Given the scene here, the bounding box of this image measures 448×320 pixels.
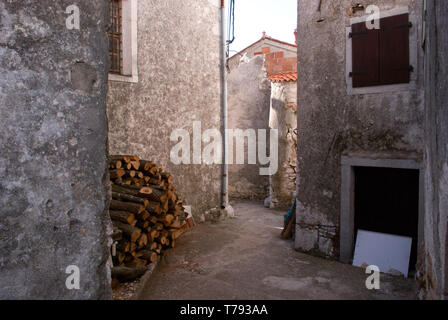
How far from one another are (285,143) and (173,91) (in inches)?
183

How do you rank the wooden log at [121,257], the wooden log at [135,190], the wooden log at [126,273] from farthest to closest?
the wooden log at [135,190]
the wooden log at [121,257]
the wooden log at [126,273]

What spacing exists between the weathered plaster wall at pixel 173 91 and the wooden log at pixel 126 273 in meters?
2.73

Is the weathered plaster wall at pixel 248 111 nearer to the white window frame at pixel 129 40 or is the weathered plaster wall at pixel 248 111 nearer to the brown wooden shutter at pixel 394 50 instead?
the white window frame at pixel 129 40

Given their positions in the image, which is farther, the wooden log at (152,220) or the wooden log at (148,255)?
the wooden log at (152,220)

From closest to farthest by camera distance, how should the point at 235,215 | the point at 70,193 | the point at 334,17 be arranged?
1. the point at 70,193
2. the point at 334,17
3. the point at 235,215

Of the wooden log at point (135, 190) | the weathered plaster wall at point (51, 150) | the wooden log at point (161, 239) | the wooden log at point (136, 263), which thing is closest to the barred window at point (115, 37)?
the wooden log at point (135, 190)

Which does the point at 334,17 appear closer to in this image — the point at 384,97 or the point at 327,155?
the point at 384,97

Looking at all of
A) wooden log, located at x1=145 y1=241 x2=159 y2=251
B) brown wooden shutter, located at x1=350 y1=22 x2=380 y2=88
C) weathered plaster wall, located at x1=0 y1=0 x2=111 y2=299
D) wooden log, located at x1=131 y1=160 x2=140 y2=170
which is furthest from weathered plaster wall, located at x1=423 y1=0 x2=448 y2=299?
wooden log, located at x1=131 y1=160 x2=140 y2=170

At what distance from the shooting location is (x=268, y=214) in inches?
428

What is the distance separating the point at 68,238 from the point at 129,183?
3690mm

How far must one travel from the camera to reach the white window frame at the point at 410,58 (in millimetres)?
5770

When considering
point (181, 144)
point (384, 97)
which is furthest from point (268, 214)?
point (384, 97)

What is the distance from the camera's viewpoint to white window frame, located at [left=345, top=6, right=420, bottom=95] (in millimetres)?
5770

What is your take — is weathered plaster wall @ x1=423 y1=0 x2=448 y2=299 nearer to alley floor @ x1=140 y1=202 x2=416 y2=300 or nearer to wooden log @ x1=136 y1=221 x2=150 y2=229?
alley floor @ x1=140 y1=202 x2=416 y2=300
